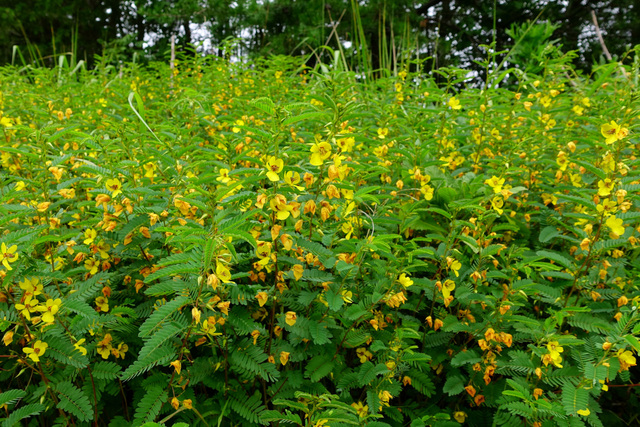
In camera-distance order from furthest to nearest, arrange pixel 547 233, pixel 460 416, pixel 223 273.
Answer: pixel 547 233 < pixel 460 416 < pixel 223 273

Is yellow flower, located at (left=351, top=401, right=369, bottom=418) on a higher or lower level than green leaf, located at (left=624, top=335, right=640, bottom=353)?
lower

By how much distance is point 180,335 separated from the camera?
124 centimetres

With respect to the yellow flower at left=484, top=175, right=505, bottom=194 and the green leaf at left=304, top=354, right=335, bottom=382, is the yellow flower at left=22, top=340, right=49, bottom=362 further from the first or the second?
the yellow flower at left=484, top=175, right=505, bottom=194

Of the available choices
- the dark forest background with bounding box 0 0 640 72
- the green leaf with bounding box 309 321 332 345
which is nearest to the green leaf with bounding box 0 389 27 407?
the green leaf with bounding box 309 321 332 345

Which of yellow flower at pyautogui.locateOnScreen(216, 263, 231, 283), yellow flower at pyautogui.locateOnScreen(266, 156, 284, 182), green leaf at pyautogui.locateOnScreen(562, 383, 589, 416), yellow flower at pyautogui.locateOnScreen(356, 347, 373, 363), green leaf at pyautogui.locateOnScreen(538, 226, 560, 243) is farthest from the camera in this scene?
green leaf at pyautogui.locateOnScreen(538, 226, 560, 243)

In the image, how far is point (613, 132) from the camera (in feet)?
5.02

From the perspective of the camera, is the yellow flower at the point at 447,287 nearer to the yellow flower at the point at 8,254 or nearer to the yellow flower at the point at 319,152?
the yellow flower at the point at 319,152

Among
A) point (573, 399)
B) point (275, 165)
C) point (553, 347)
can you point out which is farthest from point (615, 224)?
point (275, 165)

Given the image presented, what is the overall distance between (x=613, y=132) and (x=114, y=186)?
67.2 inches

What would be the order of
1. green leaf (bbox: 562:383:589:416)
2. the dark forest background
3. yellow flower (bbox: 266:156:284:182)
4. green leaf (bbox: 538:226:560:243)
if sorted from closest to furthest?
1. yellow flower (bbox: 266:156:284:182)
2. green leaf (bbox: 562:383:589:416)
3. green leaf (bbox: 538:226:560:243)
4. the dark forest background

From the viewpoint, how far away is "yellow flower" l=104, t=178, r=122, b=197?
1268 millimetres

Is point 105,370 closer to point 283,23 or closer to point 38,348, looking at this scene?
point 38,348

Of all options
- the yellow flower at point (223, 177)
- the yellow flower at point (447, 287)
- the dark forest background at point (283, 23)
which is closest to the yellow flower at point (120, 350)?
the yellow flower at point (223, 177)

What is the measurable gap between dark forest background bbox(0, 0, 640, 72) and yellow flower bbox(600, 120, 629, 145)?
5919 mm
